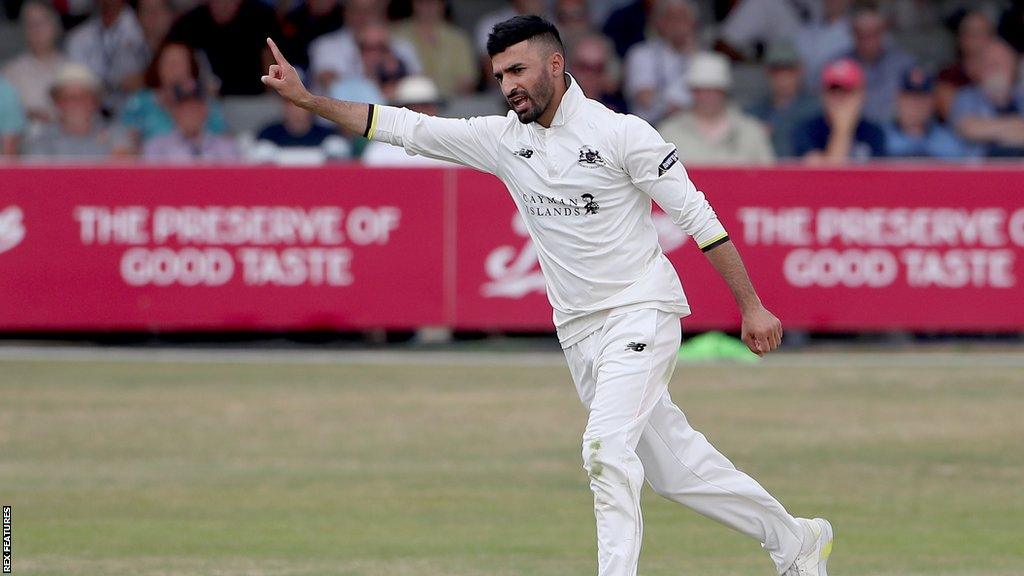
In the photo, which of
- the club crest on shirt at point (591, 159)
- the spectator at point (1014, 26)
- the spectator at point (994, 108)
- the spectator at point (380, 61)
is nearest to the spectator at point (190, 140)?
the spectator at point (380, 61)

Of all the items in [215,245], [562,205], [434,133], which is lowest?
[215,245]

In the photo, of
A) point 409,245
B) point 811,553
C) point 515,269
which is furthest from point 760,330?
point 409,245

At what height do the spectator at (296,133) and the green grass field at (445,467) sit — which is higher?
the spectator at (296,133)

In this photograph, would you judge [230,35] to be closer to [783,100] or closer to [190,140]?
[190,140]

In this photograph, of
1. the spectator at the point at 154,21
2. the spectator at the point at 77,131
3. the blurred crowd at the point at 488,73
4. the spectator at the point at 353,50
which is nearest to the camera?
the spectator at the point at 77,131

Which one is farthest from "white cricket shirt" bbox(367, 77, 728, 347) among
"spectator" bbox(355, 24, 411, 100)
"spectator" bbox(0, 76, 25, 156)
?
"spectator" bbox(0, 76, 25, 156)

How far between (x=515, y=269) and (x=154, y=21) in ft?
19.9

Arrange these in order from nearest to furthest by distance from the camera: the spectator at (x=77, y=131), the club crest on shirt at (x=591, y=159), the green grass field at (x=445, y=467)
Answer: the club crest on shirt at (x=591, y=159) → the green grass field at (x=445, y=467) → the spectator at (x=77, y=131)

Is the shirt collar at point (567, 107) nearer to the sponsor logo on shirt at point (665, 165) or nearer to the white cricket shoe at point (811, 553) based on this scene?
the sponsor logo on shirt at point (665, 165)

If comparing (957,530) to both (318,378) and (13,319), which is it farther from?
(13,319)

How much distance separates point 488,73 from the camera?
19.2 metres

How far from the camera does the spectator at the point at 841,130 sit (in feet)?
55.1

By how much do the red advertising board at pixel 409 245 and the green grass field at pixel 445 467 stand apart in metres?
0.80

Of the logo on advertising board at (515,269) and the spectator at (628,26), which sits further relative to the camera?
the spectator at (628,26)
